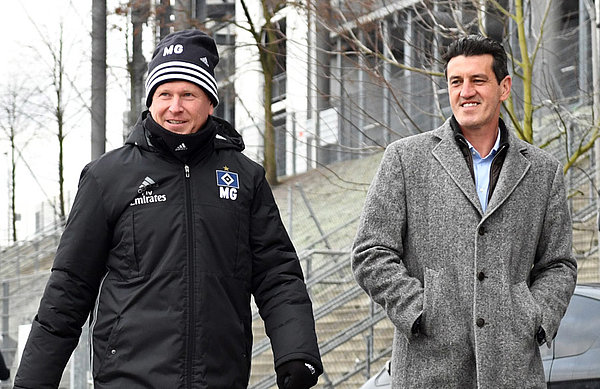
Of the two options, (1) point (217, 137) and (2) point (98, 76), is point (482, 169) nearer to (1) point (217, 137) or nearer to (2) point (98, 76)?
(1) point (217, 137)

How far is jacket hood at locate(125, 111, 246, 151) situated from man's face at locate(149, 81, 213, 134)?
0.27 ft

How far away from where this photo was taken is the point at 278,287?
4656 mm

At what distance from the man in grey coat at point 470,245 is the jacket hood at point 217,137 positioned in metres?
0.60

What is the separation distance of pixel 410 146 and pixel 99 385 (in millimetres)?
1548

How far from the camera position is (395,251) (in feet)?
15.2

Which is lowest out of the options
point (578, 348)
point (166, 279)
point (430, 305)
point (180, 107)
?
point (578, 348)

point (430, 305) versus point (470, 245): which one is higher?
point (470, 245)

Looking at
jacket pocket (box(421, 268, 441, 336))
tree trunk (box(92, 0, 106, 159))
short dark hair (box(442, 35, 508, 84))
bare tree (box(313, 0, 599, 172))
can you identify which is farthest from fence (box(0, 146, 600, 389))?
jacket pocket (box(421, 268, 441, 336))

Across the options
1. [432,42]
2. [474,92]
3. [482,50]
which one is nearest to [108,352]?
Answer: [474,92]

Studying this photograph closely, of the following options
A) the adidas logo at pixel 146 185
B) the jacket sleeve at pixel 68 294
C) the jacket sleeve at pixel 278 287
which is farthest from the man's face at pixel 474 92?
the jacket sleeve at pixel 68 294

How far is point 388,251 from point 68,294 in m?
1.23

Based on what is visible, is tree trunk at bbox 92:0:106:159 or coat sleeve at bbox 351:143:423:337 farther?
tree trunk at bbox 92:0:106:159

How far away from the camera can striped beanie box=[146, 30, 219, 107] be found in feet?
15.4

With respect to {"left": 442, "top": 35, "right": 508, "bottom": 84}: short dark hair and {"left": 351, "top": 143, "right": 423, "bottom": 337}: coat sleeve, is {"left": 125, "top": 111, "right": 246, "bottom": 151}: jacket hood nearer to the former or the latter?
{"left": 351, "top": 143, "right": 423, "bottom": 337}: coat sleeve
